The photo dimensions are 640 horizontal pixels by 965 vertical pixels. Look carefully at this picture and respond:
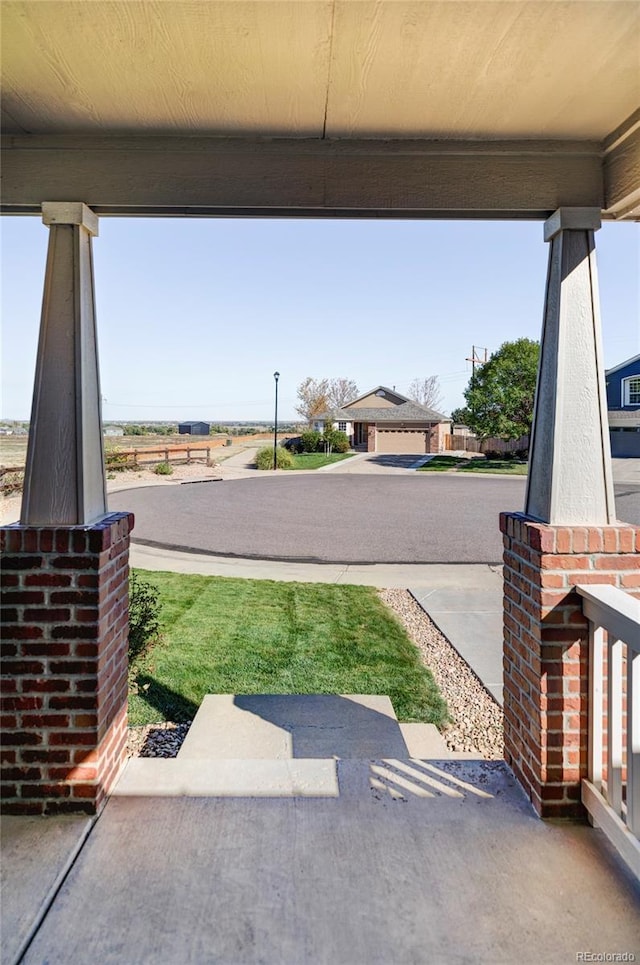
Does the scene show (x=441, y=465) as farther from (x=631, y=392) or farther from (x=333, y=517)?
(x=333, y=517)

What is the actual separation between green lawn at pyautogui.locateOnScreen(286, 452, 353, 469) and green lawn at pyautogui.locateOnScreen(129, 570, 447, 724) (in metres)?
19.3

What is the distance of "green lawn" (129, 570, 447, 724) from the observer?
387 cm

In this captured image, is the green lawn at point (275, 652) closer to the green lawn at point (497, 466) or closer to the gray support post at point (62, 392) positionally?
the gray support post at point (62, 392)

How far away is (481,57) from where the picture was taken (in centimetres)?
179

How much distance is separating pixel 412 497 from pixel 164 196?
14089 millimetres

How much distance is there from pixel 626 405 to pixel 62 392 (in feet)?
86.9

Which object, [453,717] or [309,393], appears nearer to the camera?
[453,717]

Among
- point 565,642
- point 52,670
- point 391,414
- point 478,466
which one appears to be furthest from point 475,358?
point 52,670

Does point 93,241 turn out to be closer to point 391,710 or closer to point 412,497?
point 391,710

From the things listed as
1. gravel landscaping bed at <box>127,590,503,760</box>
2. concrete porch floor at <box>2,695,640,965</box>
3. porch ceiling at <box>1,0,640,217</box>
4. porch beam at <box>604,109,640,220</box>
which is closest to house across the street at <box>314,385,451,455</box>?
gravel landscaping bed at <box>127,590,503,760</box>

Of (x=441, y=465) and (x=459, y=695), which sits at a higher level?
(x=441, y=465)

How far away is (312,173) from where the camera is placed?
7.50ft

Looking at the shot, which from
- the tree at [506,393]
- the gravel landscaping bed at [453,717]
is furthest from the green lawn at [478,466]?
the gravel landscaping bed at [453,717]

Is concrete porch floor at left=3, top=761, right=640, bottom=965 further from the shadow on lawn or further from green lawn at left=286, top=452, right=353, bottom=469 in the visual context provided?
green lawn at left=286, top=452, right=353, bottom=469
